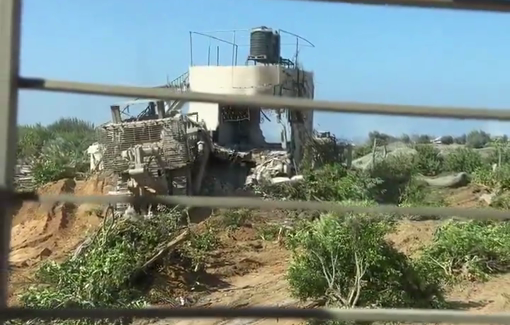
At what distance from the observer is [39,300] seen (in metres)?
4.96

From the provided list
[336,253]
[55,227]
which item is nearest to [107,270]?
[336,253]

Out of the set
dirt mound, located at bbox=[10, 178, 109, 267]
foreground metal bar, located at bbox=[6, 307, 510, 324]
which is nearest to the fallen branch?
dirt mound, located at bbox=[10, 178, 109, 267]

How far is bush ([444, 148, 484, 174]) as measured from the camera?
9.52m

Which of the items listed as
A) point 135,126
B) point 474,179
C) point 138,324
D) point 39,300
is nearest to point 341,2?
point 138,324

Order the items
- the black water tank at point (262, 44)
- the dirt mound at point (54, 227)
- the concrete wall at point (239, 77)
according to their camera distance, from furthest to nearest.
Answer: the black water tank at point (262, 44) < the concrete wall at point (239, 77) < the dirt mound at point (54, 227)

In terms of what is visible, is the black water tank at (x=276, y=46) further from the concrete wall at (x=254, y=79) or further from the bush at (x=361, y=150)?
the bush at (x=361, y=150)

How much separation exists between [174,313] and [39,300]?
4498mm

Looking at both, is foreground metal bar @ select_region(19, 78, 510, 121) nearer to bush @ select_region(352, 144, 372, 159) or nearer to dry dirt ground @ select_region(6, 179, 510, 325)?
dry dirt ground @ select_region(6, 179, 510, 325)

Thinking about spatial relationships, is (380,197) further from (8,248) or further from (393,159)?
(8,248)

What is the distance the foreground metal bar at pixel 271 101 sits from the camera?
68cm

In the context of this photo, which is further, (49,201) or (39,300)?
(39,300)

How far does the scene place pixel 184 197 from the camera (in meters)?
0.71

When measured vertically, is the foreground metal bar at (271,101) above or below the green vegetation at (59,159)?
above

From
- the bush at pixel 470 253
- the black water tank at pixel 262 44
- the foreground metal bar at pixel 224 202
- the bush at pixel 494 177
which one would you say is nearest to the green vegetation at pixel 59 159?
the black water tank at pixel 262 44
